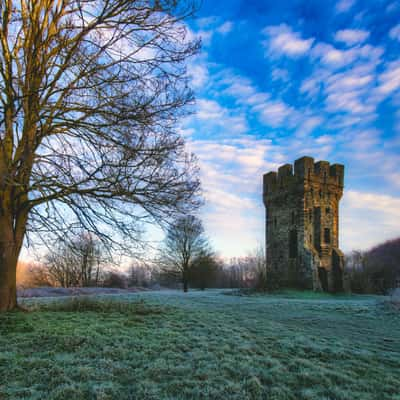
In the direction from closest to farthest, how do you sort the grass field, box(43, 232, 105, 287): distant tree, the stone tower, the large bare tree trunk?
the grass field → the large bare tree trunk → box(43, 232, 105, 287): distant tree → the stone tower

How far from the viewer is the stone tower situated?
2333 centimetres

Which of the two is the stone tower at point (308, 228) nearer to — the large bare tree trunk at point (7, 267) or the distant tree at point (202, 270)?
the distant tree at point (202, 270)

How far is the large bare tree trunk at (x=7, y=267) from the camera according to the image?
23.3 ft

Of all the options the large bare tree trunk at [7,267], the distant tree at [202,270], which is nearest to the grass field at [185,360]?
the large bare tree trunk at [7,267]

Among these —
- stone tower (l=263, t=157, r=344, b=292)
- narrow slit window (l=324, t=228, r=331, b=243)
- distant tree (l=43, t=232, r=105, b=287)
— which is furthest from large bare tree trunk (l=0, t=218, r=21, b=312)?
narrow slit window (l=324, t=228, r=331, b=243)

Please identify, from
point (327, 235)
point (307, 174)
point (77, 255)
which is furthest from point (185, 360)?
point (327, 235)

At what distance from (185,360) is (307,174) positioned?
2187cm

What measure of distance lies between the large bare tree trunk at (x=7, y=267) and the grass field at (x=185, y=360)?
96cm

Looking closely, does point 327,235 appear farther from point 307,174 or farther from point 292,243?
point 307,174

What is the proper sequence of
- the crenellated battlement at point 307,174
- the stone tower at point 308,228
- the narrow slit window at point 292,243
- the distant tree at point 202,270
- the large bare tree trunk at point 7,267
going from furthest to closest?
the distant tree at point 202,270 < the narrow slit window at point 292,243 < the crenellated battlement at point 307,174 < the stone tower at point 308,228 < the large bare tree trunk at point 7,267

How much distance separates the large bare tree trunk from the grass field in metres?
0.96

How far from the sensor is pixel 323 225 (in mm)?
24125

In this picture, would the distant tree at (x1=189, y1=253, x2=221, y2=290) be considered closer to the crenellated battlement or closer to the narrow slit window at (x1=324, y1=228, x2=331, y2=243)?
the crenellated battlement

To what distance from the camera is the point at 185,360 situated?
419cm
